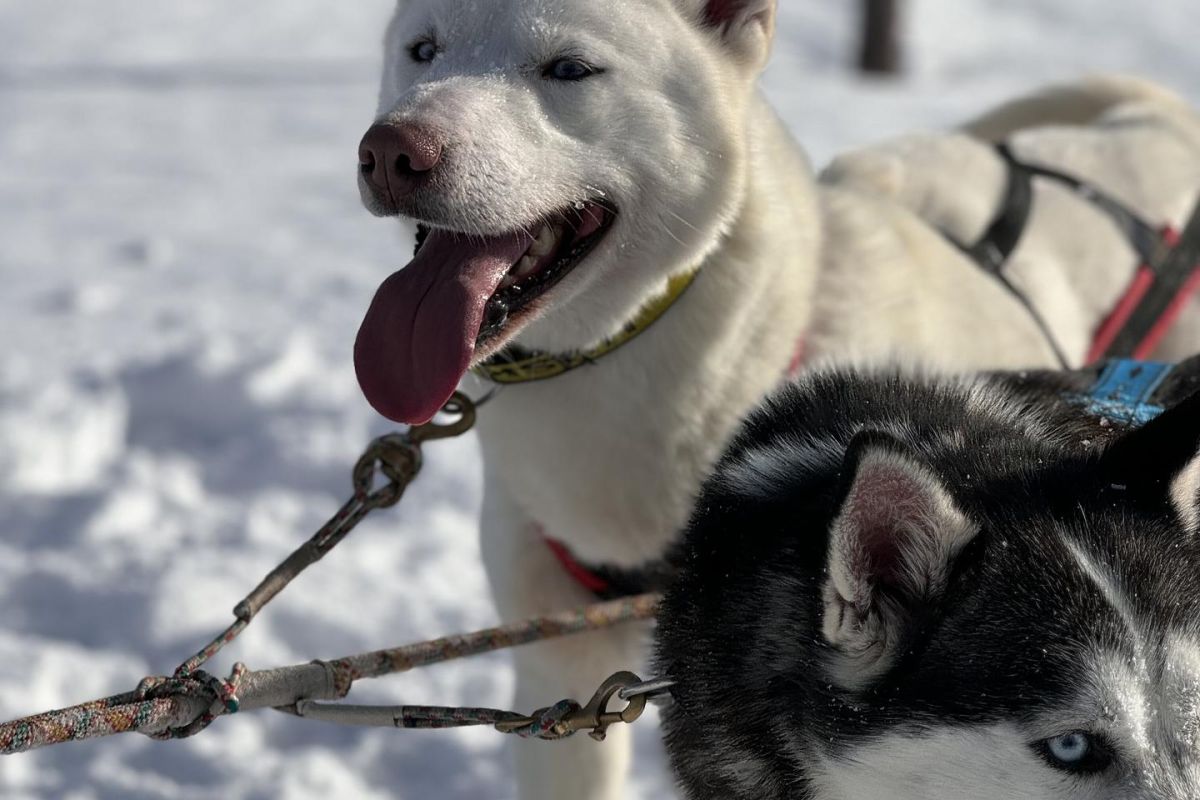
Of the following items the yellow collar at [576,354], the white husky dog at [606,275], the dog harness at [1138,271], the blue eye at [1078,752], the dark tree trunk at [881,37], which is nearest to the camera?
the blue eye at [1078,752]

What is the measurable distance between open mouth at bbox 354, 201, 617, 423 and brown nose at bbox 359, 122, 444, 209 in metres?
0.17

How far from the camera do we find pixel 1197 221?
11.0 ft

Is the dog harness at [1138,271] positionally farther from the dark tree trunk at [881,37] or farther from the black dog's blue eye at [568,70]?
the dark tree trunk at [881,37]

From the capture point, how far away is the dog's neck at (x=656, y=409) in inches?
98.6

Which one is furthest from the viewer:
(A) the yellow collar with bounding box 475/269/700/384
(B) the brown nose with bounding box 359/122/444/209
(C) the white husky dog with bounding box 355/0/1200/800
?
(A) the yellow collar with bounding box 475/269/700/384

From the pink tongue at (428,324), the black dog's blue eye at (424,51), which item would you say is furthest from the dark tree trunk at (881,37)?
the pink tongue at (428,324)

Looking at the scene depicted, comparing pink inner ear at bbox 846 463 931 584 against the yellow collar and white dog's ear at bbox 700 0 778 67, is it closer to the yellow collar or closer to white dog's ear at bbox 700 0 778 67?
the yellow collar

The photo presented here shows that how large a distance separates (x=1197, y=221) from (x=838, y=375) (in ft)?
5.38

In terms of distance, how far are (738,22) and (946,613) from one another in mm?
1247

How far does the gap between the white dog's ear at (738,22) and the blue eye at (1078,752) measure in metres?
1.40

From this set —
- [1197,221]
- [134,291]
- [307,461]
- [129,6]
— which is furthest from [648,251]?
[129,6]

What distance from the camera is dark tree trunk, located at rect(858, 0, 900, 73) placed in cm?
1025

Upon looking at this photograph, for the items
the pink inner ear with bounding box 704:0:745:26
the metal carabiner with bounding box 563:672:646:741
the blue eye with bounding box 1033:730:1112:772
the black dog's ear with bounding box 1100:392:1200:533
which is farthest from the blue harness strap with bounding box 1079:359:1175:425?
the pink inner ear with bounding box 704:0:745:26

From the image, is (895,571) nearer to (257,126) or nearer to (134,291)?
(134,291)
